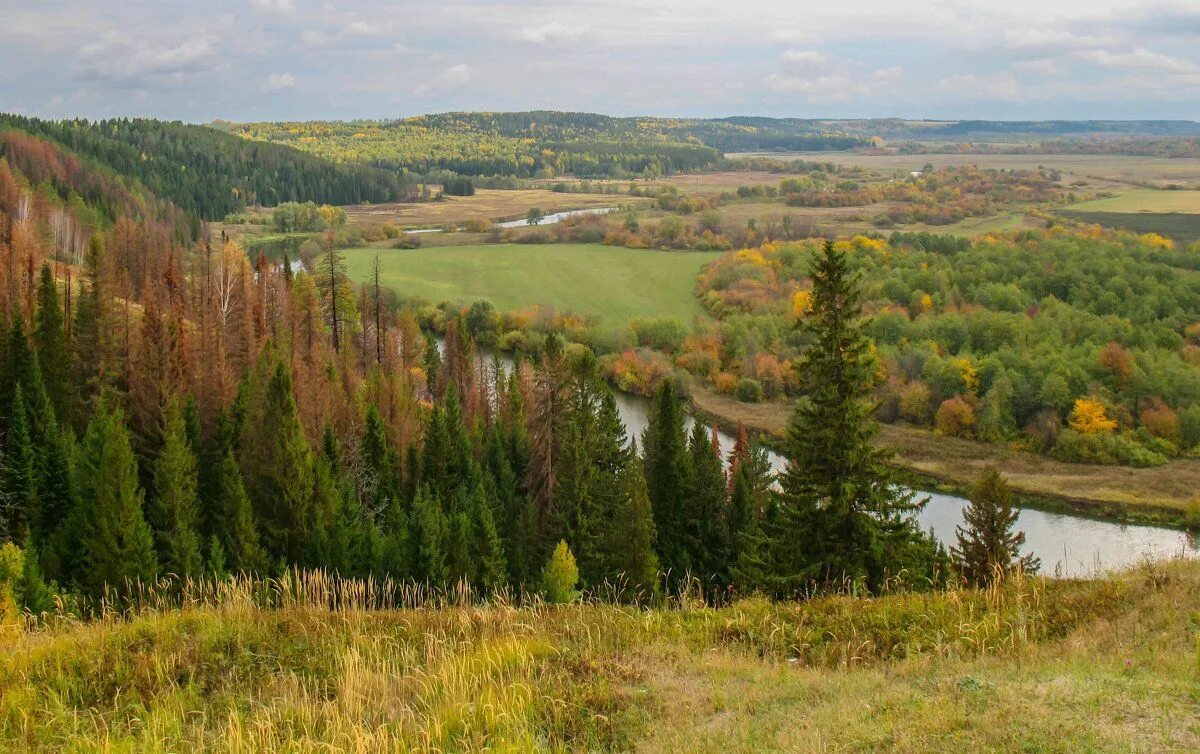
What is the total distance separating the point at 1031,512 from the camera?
5275 cm

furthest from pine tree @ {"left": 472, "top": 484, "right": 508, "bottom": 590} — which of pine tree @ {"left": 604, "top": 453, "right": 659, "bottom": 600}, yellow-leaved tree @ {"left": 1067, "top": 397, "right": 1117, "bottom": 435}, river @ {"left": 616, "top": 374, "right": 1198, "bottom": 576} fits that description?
yellow-leaved tree @ {"left": 1067, "top": 397, "right": 1117, "bottom": 435}

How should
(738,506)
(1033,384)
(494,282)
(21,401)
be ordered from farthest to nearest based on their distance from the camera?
(494,282)
(1033,384)
(738,506)
(21,401)

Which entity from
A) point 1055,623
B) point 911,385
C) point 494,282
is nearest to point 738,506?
point 1055,623

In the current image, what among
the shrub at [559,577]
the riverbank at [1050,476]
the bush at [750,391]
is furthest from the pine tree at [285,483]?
the bush at [750,391]

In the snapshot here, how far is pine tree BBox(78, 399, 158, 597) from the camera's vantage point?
2475 centimetres

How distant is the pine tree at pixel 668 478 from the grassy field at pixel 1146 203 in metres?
117

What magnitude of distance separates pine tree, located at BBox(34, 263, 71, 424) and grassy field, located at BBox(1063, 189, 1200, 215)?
135098mm

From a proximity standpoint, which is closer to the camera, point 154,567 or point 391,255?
point 154,567

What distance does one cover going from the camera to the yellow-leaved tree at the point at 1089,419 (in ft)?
211

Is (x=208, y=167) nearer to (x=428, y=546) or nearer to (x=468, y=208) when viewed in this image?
(x=468, y=208)

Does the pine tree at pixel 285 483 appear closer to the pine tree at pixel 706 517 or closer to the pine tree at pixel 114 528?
the pine tree at pixel 114 528

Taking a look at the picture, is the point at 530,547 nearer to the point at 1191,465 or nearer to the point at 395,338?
the point at 395,338

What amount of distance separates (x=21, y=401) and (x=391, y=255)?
84.0 metres

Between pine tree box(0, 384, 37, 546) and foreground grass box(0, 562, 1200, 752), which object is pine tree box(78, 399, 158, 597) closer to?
pine tree box(0, 384, 37, 546)
